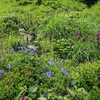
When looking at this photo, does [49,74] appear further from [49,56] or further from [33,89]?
[49,56]

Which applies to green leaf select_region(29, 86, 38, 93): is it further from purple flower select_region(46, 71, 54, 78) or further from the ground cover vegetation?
purple flower select_region(46, 71, 54, 78)

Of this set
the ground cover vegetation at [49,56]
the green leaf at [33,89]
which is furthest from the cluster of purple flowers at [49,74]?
the green leaf at [33,89]

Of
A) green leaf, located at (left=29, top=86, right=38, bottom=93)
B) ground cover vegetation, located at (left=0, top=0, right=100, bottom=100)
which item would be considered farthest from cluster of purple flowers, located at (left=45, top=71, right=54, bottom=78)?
green leaf, located at (left=29, top=86, right=38, bottom=93)

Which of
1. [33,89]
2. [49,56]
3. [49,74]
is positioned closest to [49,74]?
[49,74]

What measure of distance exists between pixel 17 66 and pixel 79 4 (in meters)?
6.03

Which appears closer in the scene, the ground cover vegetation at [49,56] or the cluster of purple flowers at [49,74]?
the ground cover vegetation at [49,56]

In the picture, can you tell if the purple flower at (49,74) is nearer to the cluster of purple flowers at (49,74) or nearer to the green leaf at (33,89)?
the cluster of purple flowers at (49,74)

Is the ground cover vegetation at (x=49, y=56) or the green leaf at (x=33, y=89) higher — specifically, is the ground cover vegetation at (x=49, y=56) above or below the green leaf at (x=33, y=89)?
below

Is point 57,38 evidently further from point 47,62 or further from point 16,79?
point 16,79

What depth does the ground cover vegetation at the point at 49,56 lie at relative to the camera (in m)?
3.43

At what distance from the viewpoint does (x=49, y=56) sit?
4.84 metres

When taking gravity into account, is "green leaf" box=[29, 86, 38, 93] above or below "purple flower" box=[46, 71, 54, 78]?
above

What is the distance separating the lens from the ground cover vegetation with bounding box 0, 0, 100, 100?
3.43m

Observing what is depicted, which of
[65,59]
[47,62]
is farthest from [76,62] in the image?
[47,62]
